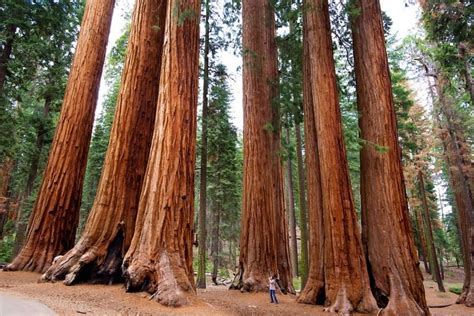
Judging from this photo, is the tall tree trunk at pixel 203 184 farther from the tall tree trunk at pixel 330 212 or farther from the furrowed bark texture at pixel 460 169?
the furrowed bark texture at pixel 460 169

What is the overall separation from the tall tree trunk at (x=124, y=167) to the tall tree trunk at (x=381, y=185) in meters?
4.80

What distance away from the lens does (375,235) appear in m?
6.86

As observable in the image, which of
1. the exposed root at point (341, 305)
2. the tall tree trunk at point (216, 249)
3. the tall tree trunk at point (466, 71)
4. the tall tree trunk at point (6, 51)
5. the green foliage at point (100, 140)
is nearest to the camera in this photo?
the exposed root at point (341, 305)

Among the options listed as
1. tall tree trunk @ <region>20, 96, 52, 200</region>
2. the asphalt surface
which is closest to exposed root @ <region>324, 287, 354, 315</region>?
the asphalt surface

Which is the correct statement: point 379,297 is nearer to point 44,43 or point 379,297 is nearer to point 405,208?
point 405,208

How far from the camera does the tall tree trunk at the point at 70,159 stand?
7.07 meters

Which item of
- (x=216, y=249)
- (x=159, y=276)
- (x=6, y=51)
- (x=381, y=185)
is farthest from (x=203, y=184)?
(x=6, y=51)

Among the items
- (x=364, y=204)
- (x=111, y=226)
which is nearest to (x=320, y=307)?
(x=364, y=204)

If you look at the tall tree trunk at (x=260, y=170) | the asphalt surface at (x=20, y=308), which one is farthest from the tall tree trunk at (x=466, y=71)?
the asphalt surface at (x=20, y=308)

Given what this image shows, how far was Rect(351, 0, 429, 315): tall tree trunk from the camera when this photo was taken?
6.28 metres

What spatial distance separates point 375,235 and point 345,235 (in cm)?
83

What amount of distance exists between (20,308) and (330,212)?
17.5 feet

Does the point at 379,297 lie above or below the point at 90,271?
below

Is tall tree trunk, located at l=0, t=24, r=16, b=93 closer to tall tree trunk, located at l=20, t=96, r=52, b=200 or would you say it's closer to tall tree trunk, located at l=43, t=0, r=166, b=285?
tall tree trunk, located at l=20, t=96, r=52, b=200
